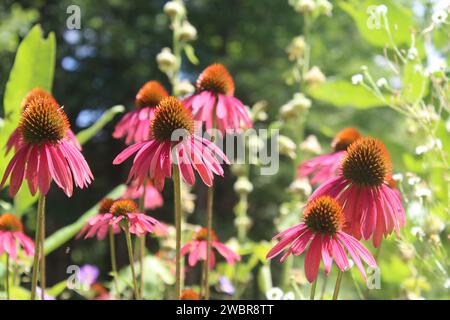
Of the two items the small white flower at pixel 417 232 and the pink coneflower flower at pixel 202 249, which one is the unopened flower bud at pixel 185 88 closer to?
the pink coneflower flower at pixel 202 249

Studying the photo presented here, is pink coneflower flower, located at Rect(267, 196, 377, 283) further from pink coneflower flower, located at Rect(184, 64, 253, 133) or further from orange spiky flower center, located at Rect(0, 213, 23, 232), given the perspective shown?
orange spiky flower center, located at Rect(0, 213, 23, 232)

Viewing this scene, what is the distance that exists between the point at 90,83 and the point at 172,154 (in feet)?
20.2

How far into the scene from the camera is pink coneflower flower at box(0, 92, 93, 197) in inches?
30.9

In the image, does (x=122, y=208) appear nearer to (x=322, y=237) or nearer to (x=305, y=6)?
(x=322, y=237)

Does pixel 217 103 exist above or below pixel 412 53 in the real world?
below

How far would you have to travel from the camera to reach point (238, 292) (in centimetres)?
143

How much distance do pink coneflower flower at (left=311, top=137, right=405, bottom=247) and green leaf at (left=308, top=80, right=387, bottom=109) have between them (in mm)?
768

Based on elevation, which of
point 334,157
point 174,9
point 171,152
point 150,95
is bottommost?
point 171,152

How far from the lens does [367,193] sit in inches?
33.9

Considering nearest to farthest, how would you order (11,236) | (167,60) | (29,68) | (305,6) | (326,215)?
(326,215) < (11,236) < (29,68) < (167,60) < (305,6)

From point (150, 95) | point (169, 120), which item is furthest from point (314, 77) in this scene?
point (169, 120)

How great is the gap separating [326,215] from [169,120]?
0.25 meters

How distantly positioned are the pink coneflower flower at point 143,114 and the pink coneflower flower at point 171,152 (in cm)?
26

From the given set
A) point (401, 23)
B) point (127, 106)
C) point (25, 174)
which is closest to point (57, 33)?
point (127, 106)
